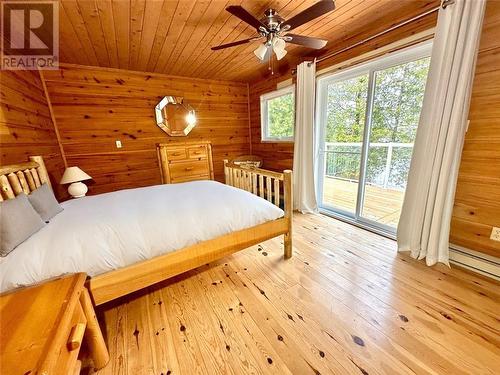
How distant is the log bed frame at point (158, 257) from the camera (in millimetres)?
1334

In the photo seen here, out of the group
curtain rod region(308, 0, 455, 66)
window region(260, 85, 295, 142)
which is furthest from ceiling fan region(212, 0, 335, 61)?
window region(260, 85, 295, 142)

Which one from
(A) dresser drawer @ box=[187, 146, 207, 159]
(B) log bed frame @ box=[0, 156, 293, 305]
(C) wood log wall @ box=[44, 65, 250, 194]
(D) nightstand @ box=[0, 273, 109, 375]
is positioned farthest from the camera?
(A) dresser drawer @ box=[187, 146, 207, 159]

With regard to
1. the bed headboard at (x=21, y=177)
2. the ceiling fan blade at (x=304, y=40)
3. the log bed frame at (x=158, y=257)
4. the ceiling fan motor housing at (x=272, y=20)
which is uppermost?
the ceiling fan motor housing at (x=272, y=20)

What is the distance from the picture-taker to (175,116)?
3641 mm

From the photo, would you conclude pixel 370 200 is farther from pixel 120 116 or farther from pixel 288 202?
pixel 120 116

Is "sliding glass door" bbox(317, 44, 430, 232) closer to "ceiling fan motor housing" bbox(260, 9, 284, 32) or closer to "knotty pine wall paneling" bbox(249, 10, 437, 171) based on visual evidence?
"knotty pine wall paneling" bbox(249, 10, 437, 171)

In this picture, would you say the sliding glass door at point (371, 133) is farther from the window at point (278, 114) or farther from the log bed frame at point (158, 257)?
the log bed frame at point (158, 257)

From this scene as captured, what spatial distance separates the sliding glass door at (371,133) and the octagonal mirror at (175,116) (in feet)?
7.24

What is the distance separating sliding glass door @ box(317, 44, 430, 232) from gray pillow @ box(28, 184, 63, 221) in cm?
316

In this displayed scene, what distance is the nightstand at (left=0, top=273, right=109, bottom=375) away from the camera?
68 centimetres

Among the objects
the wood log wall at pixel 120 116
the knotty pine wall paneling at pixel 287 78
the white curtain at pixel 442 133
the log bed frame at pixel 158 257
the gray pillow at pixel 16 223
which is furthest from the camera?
the wood log wall at pixel 120 116

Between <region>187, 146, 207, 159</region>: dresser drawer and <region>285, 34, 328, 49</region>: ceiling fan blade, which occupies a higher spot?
<region>285, 34, 328, 49</region>: ceiling fan blade

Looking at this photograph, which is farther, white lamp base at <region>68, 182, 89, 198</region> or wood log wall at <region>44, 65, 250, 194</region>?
wood log wall at <region>44, 65, 250, 194</region>

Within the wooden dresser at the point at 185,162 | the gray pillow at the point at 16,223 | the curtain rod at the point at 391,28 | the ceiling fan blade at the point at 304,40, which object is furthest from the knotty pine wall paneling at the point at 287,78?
the gray pillow at the point at 16,223
